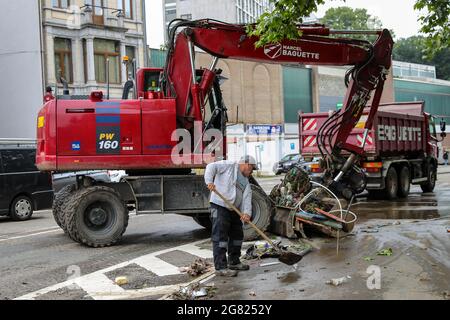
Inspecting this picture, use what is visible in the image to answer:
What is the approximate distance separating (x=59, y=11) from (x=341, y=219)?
23220 millimetres

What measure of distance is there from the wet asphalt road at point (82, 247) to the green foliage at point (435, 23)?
3.45m

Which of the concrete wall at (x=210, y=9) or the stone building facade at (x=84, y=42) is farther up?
the concrete wall at (x=210, y=9)

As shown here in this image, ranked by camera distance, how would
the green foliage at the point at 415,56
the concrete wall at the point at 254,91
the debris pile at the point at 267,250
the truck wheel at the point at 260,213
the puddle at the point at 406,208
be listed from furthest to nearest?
the green foliage at the point at 415,56, the concrete wall at the point at 254,91, the puddle at the point at 406,208, the truck wheel at the point at 260,213, the debris pile at the point at 267,250

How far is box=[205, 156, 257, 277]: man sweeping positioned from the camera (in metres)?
7.15

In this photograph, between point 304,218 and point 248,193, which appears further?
point 304,218

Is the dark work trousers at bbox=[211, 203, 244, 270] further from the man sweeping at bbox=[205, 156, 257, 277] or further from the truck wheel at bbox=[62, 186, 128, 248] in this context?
the truck wheel at bbox=[62, 186, 128, 248]

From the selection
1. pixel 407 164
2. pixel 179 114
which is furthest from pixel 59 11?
pixel 179 114

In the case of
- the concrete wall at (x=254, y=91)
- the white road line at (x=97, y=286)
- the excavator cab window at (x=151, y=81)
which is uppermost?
the concrete wall at (x=254, y=91)

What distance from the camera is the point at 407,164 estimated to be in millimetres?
17781

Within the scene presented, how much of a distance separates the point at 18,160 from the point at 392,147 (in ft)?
35.6

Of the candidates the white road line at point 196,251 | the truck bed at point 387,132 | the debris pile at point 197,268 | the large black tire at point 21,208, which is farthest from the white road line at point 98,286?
the truck bed at point 387,132

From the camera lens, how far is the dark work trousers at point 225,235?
23.4 feet

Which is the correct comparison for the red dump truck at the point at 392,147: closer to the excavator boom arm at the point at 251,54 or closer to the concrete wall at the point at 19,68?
the excavator boom arm at the point at 251,54
